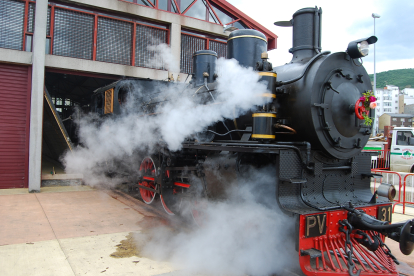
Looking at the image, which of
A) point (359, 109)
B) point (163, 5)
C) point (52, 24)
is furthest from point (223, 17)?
point (359, 109)

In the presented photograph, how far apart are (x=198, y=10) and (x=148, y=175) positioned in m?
6.59

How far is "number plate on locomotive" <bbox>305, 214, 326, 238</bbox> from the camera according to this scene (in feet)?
9.00

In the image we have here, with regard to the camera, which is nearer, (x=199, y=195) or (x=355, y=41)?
(x=355, y=41)

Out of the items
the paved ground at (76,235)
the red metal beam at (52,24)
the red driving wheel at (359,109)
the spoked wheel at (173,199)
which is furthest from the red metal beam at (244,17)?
the red driving wheel at (359,109)

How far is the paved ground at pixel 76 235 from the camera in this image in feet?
10.7

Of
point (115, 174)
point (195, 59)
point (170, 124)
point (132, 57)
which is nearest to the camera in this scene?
point (170, 124)

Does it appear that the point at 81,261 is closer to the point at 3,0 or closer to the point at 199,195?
the point at 199,195

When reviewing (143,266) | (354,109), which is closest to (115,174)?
(143,266)

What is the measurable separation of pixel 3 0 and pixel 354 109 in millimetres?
8226

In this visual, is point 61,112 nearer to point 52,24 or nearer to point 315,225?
point 52,24

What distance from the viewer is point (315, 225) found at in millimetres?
2803

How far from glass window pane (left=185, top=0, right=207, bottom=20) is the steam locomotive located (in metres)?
6.39

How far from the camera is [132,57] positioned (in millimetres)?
8938

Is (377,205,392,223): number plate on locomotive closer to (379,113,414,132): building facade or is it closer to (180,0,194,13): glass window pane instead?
(180,0,194,13): glass window pane
